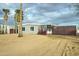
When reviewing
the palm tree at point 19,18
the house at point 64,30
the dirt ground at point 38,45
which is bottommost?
the dirt ground at point 38,45

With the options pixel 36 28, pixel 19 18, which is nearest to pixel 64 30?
pixel 36 28

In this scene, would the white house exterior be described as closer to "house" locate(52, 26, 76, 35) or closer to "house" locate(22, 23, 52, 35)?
"house" locate(22, 23, 52, 35)

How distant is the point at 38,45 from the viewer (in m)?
1.79

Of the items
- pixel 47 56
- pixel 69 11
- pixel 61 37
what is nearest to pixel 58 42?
pixel 61 37

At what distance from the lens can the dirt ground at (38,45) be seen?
5.76 ft

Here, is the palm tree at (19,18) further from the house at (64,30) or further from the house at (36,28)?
the house at (64,30)

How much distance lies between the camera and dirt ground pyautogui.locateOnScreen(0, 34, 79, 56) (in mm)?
1755

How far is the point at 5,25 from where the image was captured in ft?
5.90

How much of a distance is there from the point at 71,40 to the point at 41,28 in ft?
1.13

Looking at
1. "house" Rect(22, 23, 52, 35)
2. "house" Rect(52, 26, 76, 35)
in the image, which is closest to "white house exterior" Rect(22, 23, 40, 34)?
"house" Rect(22, 23, 52, 35)

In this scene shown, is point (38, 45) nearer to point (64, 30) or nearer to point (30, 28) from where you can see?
point (30, 28)

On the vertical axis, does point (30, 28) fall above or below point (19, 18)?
below

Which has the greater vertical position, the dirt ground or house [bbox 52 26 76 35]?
house [bbox 52 26 76 35]

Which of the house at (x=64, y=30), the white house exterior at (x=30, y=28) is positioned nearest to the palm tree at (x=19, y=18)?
the white house exterior at (x=30, y=28)
